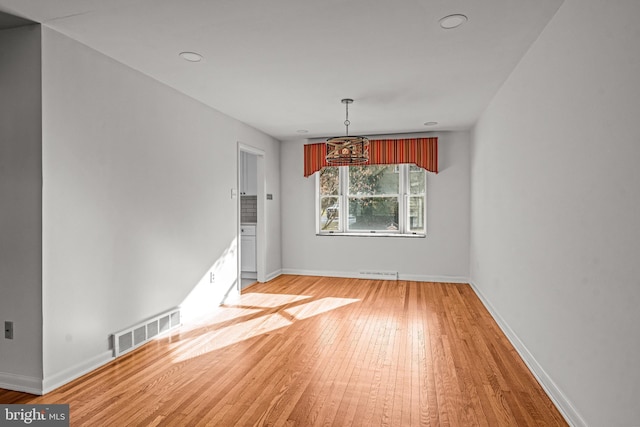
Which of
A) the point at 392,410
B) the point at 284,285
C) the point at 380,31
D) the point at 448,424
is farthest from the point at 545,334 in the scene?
the point at 284,285

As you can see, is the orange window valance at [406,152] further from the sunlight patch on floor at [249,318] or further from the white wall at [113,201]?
the white wall at [113,201]

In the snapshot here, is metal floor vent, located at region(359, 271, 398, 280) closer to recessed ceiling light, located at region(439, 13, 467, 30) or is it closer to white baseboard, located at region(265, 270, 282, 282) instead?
white baseboard, located at region(265, 270, 282, 282)

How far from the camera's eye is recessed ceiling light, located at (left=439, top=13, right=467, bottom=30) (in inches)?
99.1

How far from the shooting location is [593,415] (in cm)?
199

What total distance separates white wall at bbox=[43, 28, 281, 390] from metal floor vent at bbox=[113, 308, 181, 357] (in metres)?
0.08

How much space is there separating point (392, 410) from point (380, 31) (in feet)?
8.43

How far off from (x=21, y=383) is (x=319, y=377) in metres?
2.11

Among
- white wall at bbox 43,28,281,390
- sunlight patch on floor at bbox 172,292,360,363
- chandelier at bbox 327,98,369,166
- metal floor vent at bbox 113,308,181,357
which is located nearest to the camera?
white wall at bbox 43,28,281,390

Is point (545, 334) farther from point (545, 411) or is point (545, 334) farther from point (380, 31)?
point (380, 31)

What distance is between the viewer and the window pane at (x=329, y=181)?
6992 millimetres

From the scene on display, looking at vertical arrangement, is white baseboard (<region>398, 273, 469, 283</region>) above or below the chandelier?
below

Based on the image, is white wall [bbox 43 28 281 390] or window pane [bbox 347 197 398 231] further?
window pane [bbox 347 197 398 231]

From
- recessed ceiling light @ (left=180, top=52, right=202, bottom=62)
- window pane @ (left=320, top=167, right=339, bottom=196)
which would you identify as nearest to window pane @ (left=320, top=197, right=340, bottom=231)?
window pane @ (left=320, top=167, right=339, bottom=196)

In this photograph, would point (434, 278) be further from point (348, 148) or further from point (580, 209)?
point (580, 209)
